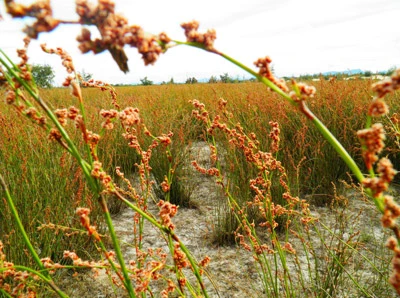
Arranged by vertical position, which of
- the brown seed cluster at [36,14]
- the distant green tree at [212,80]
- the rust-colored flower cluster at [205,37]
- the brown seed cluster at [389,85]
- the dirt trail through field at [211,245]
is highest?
the distant green tree at [212,80]

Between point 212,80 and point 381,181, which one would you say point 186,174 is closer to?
point 381,181

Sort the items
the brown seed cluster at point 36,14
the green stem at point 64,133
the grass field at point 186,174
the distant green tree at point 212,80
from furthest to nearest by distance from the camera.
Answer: the distant green tree at point 212,80
the grass field at point 186,174
the green stem at point 64,133
the brown seed cluster at point 36,14

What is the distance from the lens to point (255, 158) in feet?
4.50

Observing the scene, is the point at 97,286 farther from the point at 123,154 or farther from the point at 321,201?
the point at 321,201

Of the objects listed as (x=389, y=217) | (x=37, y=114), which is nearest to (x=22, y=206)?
(x=37, y=114)

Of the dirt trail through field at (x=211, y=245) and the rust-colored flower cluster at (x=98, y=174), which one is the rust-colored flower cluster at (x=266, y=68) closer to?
the rust-colored flower cluster at (x=98, y=174)

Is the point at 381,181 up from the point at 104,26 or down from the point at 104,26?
down

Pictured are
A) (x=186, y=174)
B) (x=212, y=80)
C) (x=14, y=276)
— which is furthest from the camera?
(x=212, y=80)

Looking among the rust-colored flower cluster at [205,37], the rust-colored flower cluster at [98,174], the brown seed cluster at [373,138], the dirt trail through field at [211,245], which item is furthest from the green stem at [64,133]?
the dirt trail through field at [211,245]

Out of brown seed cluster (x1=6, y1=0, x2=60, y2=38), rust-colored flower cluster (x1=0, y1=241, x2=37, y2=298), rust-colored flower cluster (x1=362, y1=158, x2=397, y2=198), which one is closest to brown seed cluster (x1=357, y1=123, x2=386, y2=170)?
rust-colored flower cluster (x1=362, y1=158, x2=397, y2=198)

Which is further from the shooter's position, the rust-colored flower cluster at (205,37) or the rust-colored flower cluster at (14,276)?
the rust-colored flower cluster at (14,276)

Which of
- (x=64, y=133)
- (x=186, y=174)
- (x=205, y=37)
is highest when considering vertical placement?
(x=205, y=37)

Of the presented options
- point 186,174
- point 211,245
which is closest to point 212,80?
point 186,174

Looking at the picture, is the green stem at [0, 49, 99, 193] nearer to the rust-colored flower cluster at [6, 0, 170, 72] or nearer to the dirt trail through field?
the rust-colored flower cluster at [6, 0, 170, 72]
